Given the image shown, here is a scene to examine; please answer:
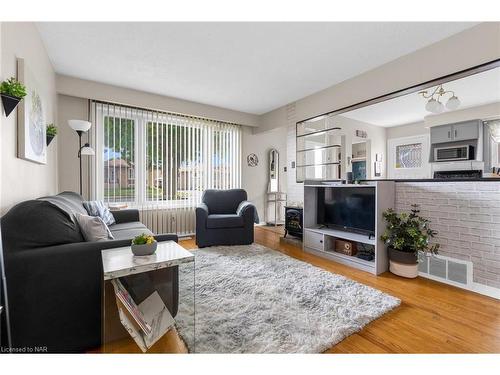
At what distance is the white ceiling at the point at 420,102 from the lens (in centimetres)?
295

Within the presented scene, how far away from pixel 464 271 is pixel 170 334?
2.78m

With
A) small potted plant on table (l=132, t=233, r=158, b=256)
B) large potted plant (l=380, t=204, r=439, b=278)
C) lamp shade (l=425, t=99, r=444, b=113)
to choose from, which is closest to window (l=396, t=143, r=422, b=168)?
lamp shade (l=425, t=99, r=444, b=113)

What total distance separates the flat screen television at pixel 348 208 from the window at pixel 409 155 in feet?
7.13

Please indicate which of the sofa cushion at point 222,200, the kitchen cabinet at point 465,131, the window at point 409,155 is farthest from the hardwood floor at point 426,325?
the kitchen cabinet at point 465,131

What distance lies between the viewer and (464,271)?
2262mm

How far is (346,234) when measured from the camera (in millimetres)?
2959

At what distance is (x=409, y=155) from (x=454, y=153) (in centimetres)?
66

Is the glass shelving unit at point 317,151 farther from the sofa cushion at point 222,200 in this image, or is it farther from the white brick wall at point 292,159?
the sofa cushion at point 222,200

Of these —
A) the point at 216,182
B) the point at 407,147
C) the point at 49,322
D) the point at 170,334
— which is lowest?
the point at 170,334

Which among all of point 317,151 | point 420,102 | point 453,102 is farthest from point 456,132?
point 317,151

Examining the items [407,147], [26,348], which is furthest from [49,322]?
[407,147]

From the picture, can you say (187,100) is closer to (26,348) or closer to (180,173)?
(180,173)

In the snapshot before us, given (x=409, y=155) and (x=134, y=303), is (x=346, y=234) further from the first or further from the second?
(x=409, y=155)
